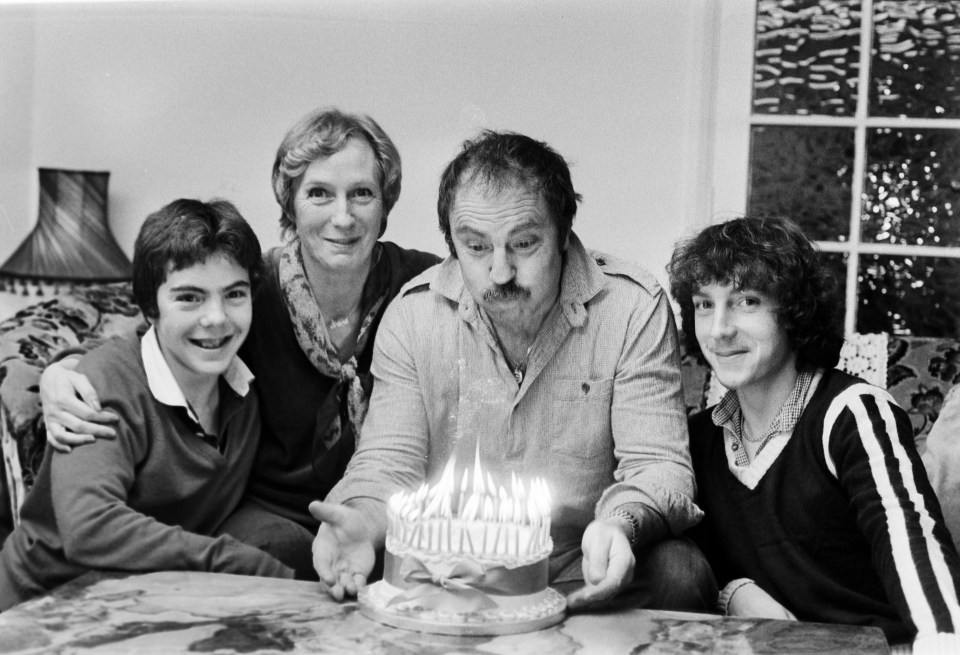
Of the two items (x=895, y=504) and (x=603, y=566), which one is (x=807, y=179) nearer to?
(x=895, y=504)

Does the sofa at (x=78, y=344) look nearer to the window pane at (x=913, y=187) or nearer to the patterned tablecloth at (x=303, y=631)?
the window pane at (x=913, y=187)

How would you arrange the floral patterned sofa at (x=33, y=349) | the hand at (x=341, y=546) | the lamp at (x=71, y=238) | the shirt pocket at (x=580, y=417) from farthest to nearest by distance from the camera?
the lamp at (x=71, y=238)
the floral patterned sofa at (x=33, y=349)
the shirt pocket at (x=580, y=417)
the hand at (x=341, y=546)

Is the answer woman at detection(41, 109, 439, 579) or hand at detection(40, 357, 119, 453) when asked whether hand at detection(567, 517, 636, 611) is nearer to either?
woman at detection(41, 109, 439, 579)

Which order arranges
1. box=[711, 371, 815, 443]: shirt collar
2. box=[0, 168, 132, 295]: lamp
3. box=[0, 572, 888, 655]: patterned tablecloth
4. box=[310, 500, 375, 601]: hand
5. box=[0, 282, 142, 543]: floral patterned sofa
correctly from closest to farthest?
1. box=[0, 572, 888, 655]: patterned tablecloth
2. box=[310, 500, 375, 601]: hand
3. box=[711, 371, 815, 443]: shirt collar
4. box=[0, 282, 142, 543]: floral patterned sofa
5. box=[0, 168, 132, 295]: lamp

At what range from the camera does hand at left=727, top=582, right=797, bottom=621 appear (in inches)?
68.6

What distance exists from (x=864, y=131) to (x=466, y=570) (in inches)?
47.4

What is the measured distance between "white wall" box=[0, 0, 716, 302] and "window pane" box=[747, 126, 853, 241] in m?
0.13

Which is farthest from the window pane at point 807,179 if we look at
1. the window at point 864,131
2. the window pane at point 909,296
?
the window pane at point 909,296

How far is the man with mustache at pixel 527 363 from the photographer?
73.5 inches

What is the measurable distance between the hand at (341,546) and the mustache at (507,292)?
17.0 inches

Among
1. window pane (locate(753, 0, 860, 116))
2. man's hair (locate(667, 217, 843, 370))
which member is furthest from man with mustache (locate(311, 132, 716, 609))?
window pane (locate(753, 0, 860, 116))

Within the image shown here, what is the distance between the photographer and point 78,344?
214cm

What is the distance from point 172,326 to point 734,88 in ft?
3.68

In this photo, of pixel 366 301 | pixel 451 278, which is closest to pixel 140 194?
pixel 366 301
